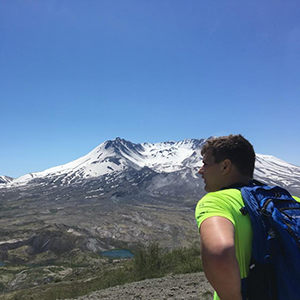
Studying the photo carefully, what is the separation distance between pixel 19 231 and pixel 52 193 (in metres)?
118

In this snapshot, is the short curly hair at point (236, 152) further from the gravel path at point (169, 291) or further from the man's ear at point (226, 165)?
the gravel path at point (169, 291)

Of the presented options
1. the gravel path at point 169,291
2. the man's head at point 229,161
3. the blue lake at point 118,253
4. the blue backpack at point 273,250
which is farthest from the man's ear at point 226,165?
the blue lake at point 118,253

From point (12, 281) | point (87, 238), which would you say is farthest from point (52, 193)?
point (12, 281)

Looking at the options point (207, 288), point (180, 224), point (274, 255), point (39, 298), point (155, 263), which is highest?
point (274, 255)

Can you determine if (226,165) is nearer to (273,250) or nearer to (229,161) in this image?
(229,161)

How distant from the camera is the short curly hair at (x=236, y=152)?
208cm

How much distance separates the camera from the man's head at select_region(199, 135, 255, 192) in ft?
6.79

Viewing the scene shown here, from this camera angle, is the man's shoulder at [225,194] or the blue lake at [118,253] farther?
the blue lake at [118,253]

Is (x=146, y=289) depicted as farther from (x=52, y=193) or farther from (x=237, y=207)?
(x=52, y=193)

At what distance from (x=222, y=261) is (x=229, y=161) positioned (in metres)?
0.85

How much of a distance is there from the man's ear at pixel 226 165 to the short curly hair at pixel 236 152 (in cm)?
3

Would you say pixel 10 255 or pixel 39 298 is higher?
pixel 39 298

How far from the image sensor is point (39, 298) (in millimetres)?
18203

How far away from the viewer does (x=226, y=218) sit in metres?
1.58
